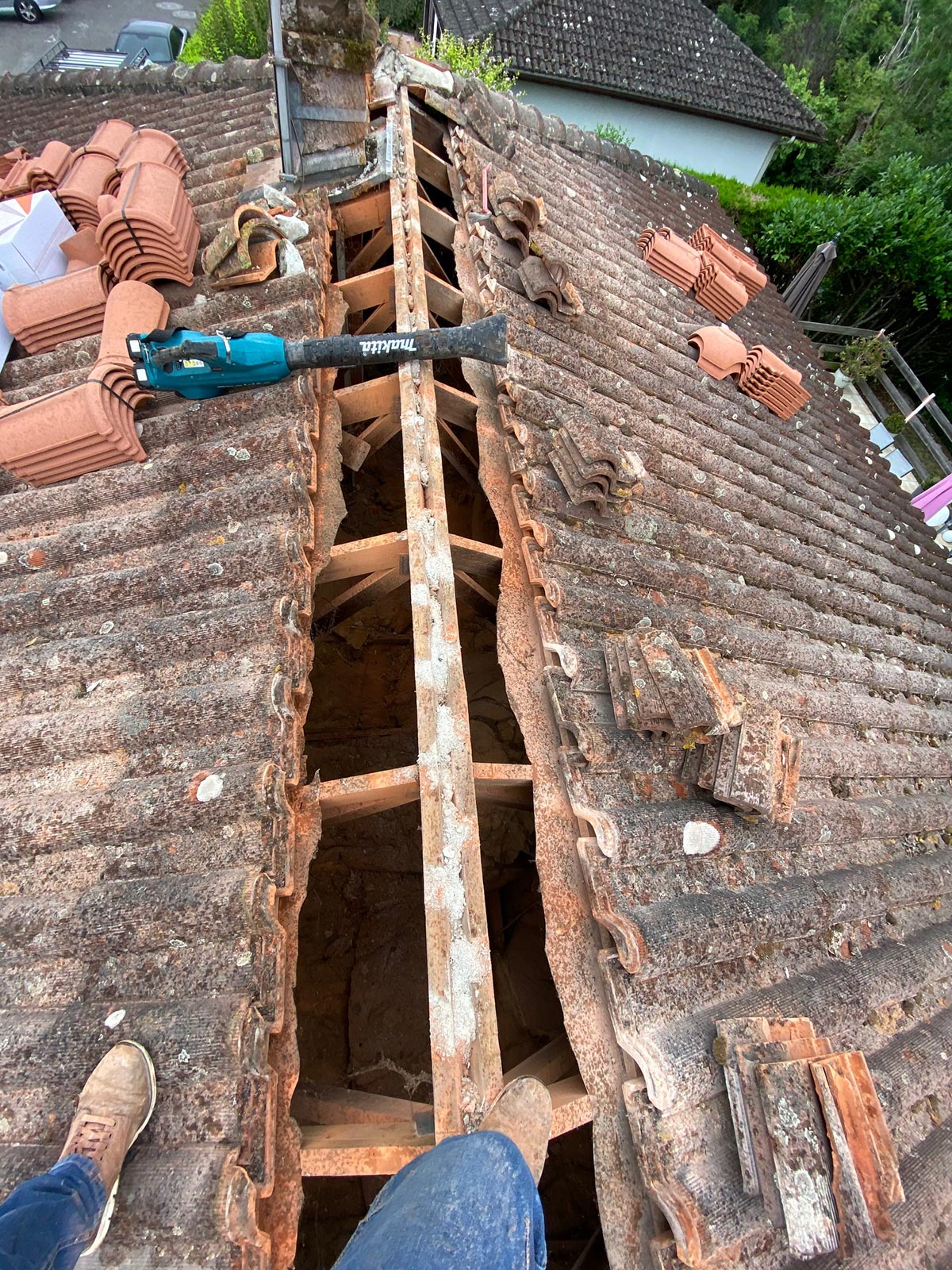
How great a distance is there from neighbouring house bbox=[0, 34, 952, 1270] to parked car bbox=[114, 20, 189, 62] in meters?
15.5

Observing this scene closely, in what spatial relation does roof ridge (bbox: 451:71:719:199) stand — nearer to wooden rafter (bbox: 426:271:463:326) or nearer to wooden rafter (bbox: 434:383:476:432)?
wooden rafter (bbox: 426:271:463:326)

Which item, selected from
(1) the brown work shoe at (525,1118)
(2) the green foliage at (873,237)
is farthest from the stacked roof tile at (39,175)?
(2) the green foliage at (873,237)

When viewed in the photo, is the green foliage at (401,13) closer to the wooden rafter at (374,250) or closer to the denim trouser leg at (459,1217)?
the wooden rafter at (374,250)

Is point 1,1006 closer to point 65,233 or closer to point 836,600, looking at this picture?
point 65,233

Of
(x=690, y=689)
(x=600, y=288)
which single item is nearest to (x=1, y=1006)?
(x=690, y=689)

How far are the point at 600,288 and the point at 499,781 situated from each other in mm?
4576

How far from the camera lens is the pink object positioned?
958 cm

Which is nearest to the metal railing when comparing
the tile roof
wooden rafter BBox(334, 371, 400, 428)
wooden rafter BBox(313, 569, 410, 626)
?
the tile roof

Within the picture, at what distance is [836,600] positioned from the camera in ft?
14.8

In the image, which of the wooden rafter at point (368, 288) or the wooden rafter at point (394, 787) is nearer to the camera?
the wooden rafter at point (394, 787)

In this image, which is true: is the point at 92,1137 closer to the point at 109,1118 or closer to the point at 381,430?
the point at 109,1118

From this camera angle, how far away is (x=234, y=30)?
12.1 metres

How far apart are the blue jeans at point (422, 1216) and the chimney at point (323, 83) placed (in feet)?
17.8

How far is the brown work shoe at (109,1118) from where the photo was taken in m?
1.51
